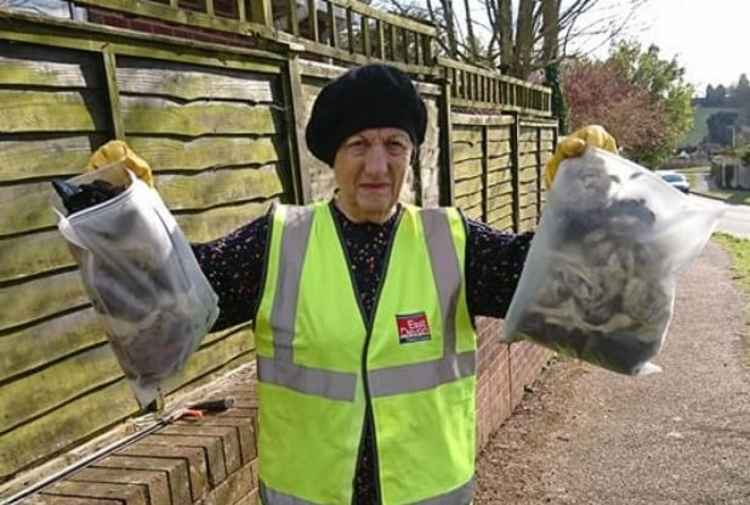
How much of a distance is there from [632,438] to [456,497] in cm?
342

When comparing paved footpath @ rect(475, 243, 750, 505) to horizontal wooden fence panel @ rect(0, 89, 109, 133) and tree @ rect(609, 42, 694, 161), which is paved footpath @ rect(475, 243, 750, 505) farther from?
tree @ rect(609, 42, 694, 161)

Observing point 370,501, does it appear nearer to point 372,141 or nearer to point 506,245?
point 506,245

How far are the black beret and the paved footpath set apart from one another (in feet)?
9.44

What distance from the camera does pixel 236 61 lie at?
277cm

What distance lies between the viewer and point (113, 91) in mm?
2170

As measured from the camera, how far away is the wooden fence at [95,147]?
1.88 metres

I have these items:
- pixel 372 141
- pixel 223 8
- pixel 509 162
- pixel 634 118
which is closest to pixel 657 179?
pixel 372 141

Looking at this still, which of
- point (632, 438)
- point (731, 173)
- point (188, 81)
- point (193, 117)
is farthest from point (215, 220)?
point (731, 173)

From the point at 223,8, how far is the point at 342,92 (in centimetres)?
200

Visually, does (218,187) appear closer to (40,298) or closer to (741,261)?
(40,298)

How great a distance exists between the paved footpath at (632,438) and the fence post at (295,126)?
1990mm

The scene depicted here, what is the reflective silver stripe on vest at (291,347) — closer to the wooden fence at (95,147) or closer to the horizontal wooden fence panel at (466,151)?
the wooden fence at (95,147)

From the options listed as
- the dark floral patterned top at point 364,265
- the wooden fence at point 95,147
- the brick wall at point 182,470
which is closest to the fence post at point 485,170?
the wooden fence at point 95,147

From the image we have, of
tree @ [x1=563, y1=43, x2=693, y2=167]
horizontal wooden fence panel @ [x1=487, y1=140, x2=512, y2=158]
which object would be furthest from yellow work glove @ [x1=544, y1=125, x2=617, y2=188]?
tree @ [x1=563, y1=43, x2=693, y2=167]
